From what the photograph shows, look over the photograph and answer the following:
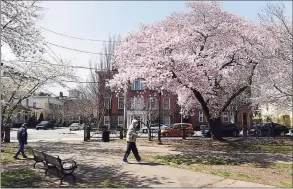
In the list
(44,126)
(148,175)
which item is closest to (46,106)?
(44,126)

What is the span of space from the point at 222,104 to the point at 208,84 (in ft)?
22.0

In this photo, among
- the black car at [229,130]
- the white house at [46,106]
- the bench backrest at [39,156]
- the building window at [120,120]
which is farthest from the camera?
the white house at [46,106]

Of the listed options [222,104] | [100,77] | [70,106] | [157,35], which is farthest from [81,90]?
[157,35]

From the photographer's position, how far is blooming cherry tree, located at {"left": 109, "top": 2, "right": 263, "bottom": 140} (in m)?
20.2

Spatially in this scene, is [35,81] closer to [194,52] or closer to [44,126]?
[194,52]

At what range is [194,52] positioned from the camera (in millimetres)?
22234

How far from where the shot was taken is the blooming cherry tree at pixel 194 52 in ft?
66.4

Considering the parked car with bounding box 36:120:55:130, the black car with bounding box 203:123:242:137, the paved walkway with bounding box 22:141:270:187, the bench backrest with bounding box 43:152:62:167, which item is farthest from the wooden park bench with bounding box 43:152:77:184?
the parked car with bounding box 36:120:55:130

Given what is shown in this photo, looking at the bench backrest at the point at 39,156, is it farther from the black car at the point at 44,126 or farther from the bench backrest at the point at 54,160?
the black car at the point at 44,126

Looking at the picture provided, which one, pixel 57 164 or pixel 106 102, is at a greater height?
pixel 106 102

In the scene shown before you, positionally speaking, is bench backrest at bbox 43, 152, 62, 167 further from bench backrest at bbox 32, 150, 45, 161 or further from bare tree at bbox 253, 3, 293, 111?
bare tree at bbox 253, 3, 293, 111

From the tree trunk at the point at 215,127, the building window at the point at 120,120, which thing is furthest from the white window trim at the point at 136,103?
the tree trunk at the point at 215,127

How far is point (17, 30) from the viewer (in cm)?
1471

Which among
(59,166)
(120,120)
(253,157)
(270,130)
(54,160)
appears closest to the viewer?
(59,166)
